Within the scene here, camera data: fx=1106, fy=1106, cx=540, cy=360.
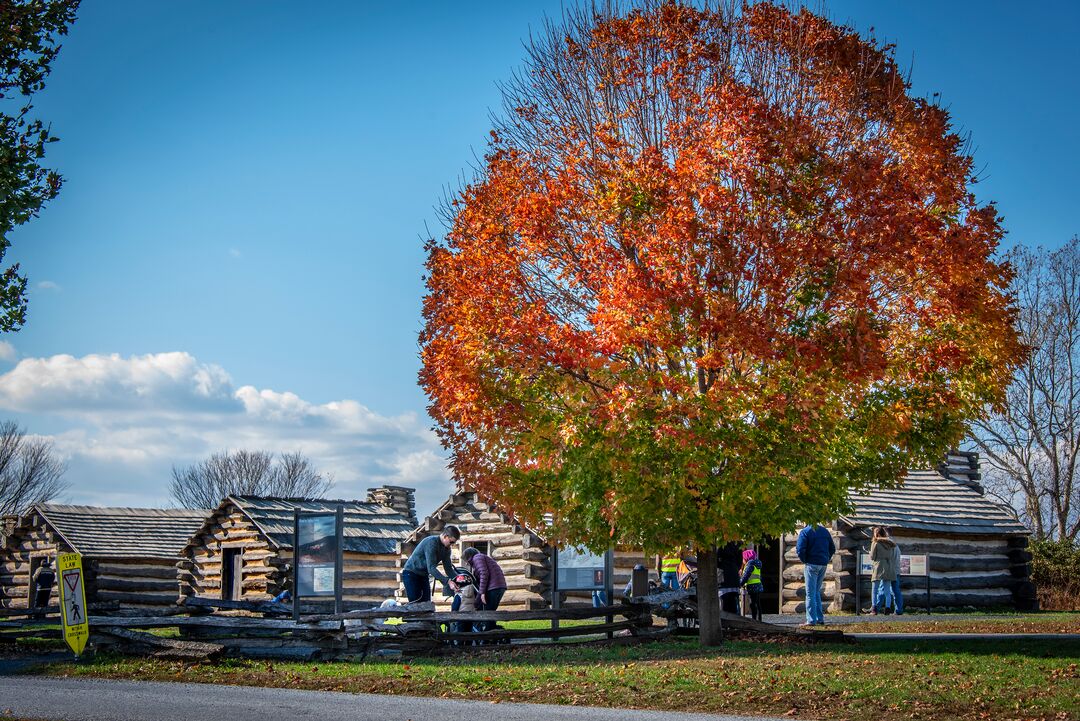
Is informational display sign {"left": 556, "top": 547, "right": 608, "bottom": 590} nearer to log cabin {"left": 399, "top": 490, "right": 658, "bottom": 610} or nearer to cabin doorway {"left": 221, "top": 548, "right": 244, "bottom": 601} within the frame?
log cabin {"left": 399, "top": 490, "right": 658, "bottom": 610}

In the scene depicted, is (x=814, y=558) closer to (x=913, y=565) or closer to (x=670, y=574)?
(x=670, y=574)

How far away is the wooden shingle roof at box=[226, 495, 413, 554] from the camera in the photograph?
33.3 metres

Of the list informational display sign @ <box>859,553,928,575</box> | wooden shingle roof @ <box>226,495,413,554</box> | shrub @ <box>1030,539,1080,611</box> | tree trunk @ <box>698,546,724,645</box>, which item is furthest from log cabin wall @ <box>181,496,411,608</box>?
shrub @ <box>1030,539,1080,611</box>

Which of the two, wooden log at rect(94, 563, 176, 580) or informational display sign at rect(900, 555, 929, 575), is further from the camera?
wooden log at rect(94, 563, 176, 580)

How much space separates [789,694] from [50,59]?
11219 millimetres

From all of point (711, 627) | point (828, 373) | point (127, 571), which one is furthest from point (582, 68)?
point (127, 571)

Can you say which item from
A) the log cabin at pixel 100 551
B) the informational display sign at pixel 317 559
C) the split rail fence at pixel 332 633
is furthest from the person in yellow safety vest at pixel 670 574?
the log cabin at pixel 100 551

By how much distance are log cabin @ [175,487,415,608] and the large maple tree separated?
1748 cm

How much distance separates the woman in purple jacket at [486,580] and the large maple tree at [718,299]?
2806 millimetres

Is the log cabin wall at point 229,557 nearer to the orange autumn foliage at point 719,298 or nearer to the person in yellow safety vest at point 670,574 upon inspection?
the person in yellow safety vest at point 670,574

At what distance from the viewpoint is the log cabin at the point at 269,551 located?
3303cm

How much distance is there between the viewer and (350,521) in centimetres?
3469

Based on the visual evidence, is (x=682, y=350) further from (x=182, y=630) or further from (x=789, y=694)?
(x=182, y=630)

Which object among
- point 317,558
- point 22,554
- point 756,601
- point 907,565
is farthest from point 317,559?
point 22,554
